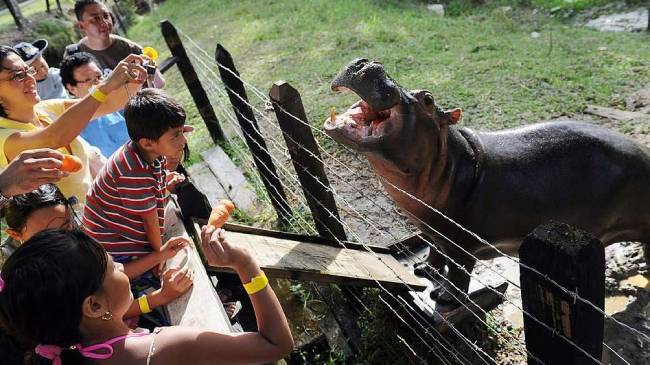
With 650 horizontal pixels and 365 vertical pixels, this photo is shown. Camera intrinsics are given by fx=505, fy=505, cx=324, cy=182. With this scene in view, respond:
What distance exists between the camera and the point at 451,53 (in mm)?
7887

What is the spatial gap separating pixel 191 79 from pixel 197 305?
3.96m

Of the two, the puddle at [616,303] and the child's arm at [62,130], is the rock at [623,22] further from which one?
the child's arm at [62,130]

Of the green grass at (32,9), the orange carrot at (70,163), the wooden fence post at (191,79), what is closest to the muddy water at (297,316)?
the orange carrot at (70,163)

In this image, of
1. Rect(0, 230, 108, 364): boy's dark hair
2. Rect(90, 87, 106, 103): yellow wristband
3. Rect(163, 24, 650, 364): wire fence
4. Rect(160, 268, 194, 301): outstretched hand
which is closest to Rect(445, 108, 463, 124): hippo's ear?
Rect(163, 24, 650, 364): wire fence

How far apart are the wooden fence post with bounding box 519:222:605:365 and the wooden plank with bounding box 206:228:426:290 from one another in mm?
1066

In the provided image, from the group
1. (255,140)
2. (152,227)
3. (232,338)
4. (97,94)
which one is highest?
(97,94)

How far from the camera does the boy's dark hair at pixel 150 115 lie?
248 cm

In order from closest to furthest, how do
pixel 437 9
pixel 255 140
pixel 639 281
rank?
pixel 639 281 < pixel 255 140 < pixel 437 9

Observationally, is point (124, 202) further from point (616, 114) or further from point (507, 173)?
point (616, 114)

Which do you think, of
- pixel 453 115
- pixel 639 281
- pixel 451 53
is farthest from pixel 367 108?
pixel 451 53

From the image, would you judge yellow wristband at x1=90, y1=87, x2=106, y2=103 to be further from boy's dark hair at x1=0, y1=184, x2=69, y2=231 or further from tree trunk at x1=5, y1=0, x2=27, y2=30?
tree trunk at x1=5, y1=0, x2=27, y2=30

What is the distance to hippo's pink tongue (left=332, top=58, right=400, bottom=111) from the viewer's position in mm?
2629

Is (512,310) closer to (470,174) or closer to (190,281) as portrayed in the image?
(470,174)

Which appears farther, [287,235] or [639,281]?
[639,281]
